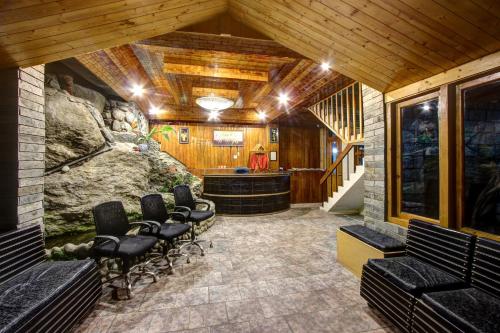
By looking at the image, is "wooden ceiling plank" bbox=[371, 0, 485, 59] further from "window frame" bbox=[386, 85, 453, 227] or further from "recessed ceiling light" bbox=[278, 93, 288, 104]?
"recessed ceiling light" bbox=[278, 93, 288, 104]

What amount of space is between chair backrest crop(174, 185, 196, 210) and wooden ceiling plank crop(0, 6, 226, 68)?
8.42 feet

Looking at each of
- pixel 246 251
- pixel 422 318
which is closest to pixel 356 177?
pixel 246 251

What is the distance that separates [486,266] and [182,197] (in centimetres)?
418

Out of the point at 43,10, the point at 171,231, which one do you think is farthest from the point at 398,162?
the point at 43,10

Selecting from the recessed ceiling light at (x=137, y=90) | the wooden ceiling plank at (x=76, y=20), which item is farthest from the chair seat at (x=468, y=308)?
the recessed ceiling light at (x=137, y=90)

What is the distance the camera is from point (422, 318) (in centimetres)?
174

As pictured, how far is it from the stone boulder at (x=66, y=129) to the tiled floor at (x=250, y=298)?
3.01m

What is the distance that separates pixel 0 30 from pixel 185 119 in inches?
265

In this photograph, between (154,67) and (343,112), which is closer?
(154,67)

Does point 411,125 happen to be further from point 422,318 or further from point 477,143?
point 422,318

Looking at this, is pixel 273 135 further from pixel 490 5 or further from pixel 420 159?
pixel 490 5

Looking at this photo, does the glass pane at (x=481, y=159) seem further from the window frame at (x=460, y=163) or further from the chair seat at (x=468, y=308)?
the chair seat at (x=468, y=308)

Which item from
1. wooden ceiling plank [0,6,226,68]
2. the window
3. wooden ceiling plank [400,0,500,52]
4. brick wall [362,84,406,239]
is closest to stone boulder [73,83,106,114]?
wooden ceiling plank [0,6,226,68]

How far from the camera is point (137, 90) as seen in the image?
5746 millimetres
